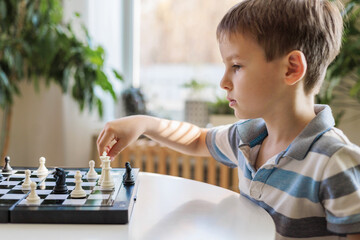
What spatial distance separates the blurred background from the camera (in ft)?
7.97

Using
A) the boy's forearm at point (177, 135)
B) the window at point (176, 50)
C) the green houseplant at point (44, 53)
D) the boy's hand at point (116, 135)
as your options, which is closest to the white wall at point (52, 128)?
the green houseplant at point (44, 53)

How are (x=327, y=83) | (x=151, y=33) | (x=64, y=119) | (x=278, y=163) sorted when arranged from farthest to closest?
(x=151, y=33) < (x=64, y=119) < (x=327, y=83) < (x=278, y=163)

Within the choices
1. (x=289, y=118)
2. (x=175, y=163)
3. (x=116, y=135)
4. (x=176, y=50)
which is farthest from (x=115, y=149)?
(x=176, y=50)

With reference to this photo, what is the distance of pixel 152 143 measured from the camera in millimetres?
2889

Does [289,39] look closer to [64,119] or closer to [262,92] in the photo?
[262,92]

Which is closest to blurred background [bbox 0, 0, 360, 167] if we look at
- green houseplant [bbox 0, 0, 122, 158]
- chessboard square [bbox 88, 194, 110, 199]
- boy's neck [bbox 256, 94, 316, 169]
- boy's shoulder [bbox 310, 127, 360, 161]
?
green houseplant [bbox 0, 0, 122, 158]

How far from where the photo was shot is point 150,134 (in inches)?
51.8

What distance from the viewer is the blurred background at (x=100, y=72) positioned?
2.43 metres

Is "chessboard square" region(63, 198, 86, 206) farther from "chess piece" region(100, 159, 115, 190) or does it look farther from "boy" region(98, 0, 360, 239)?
"boy" region(98, 0, 360, 239)

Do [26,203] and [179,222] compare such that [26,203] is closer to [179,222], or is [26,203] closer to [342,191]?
[179,222]

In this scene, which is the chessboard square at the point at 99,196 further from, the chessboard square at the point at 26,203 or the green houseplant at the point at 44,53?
the green houseplant at the point at 44,53

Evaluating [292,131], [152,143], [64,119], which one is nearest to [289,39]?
[292,131]


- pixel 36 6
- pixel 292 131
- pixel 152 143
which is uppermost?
pixel 36 6

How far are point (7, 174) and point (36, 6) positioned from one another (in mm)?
1737
